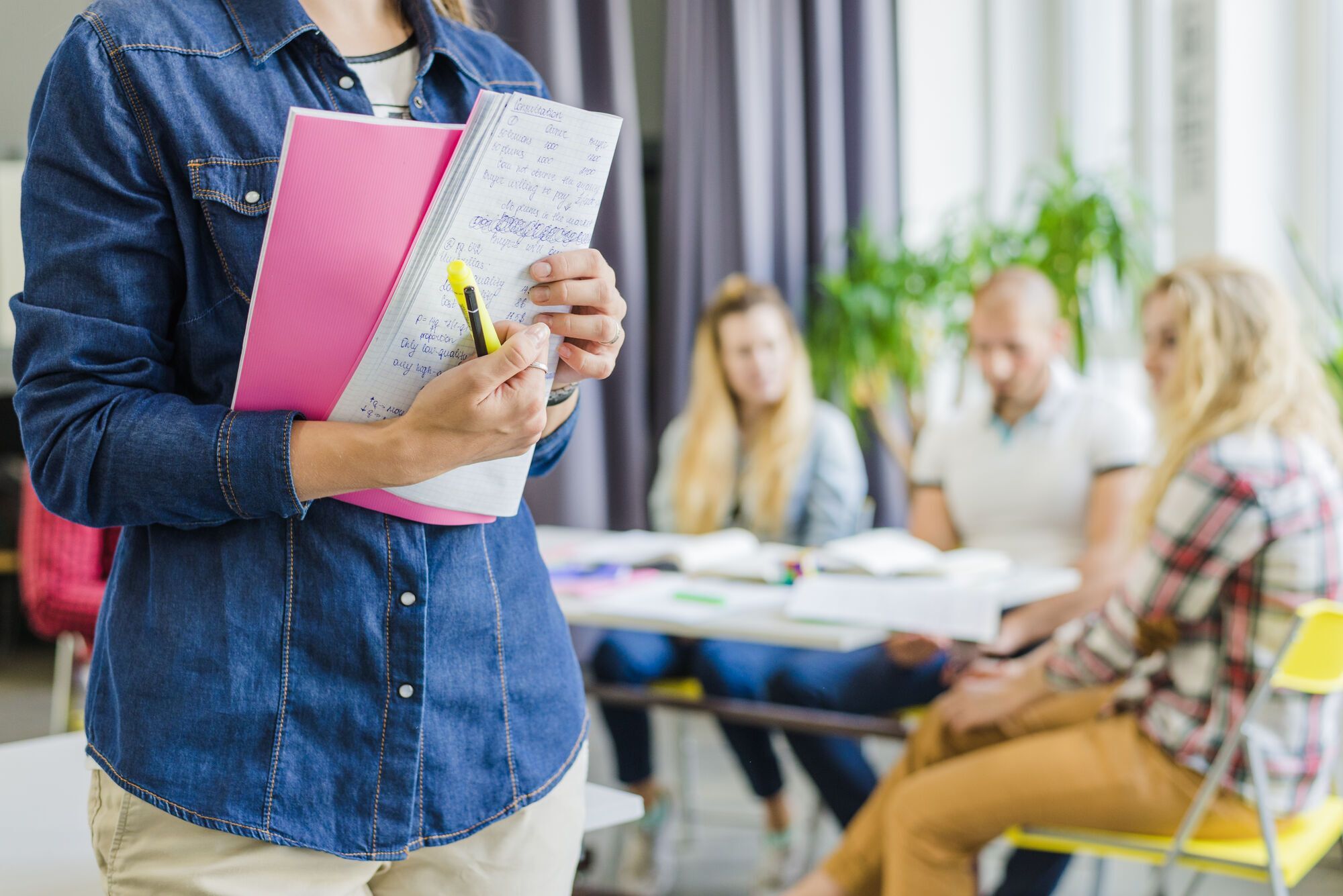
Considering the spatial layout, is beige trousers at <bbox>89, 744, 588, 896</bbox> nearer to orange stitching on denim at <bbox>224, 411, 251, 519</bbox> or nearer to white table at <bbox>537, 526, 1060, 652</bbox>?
orange stitching on denim at <bbox>224, 411, 251, 519</bbox>

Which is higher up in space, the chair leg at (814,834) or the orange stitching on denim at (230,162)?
the orange stitching on denim at (230,162)

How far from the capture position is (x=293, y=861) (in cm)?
69

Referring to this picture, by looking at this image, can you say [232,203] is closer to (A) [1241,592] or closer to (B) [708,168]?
(A) [1241,592]

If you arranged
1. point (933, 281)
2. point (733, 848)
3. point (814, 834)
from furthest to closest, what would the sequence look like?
point (933, 281), point (733, 848), point (814, 834)

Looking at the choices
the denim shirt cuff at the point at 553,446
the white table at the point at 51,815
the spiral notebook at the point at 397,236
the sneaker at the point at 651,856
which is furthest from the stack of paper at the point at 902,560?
the spiral notebook at the point at 397,236

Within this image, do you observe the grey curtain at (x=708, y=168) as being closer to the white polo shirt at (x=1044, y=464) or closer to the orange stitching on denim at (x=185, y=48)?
the white polo shirt at (x=1044, y=464)

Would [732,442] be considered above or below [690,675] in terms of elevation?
above

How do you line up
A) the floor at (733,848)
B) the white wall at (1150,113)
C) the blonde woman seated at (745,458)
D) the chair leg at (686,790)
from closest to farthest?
1. the floor at (733,848)
2. the blonde woman seated at (745,458)
3. the chair leg at (686,790)
4. the white wall at (1150,113)

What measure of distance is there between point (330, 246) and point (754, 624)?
1.33m

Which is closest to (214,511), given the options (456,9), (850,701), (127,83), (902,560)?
(127,83)

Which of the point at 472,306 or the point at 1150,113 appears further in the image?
the point at 1150,113

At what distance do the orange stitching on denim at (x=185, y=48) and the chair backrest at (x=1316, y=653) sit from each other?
1.43 metres

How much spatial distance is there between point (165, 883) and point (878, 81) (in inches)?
152

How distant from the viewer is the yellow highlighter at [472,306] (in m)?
0.64
